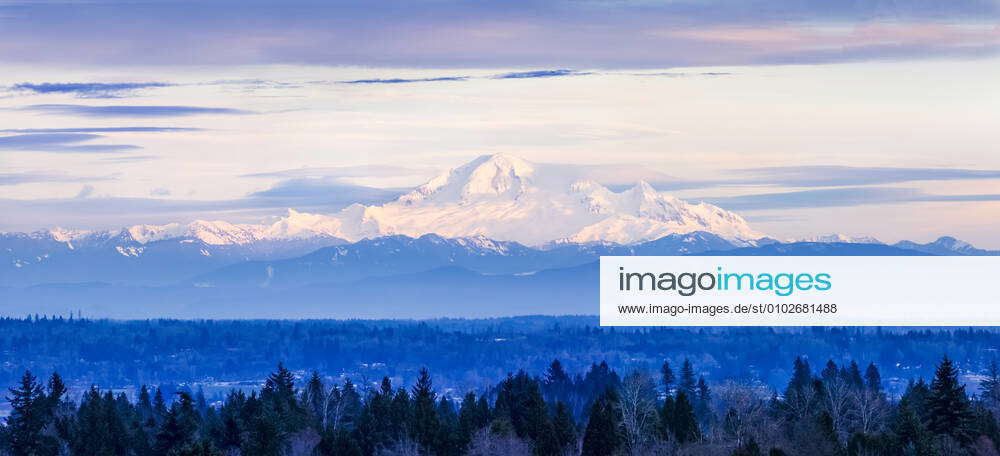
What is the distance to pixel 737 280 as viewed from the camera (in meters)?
147

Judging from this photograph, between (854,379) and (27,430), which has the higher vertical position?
(854,379)

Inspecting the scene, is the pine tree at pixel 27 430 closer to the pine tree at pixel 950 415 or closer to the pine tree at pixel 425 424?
the pine tree at pixel 425 424

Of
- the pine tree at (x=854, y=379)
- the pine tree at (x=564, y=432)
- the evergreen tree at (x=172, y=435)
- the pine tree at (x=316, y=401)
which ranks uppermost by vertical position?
the pine tree at (x=854, y=379)

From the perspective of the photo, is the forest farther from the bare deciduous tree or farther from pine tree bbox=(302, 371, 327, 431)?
pine tree bbox=(302, 371, 327, 431)

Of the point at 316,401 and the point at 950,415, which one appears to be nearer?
the point at 950,415

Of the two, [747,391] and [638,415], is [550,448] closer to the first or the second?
[638,415]

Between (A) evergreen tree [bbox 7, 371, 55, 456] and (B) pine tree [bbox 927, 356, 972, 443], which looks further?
(A) evergreen tree [bbox 7, 371, 55, 456]

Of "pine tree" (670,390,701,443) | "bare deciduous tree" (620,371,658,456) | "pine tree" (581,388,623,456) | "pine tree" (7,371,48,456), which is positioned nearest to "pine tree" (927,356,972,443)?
"pine tree" (670,390,701,443)

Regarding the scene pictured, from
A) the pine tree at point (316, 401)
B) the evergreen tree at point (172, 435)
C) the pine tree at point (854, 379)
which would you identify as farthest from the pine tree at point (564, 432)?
the pine tree at point (854, 379)

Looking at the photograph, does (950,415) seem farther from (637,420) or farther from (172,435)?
(172,435)

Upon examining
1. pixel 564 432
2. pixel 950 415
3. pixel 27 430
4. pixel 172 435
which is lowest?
pixel 172 435

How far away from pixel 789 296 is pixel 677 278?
19.7 meters

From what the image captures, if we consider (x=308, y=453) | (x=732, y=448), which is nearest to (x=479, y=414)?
(x=308, y=453)

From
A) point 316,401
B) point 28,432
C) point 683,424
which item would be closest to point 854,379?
point 316,401
